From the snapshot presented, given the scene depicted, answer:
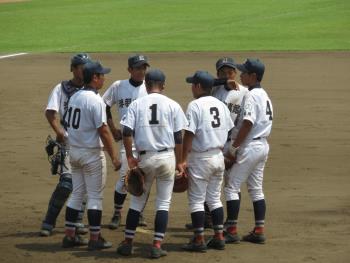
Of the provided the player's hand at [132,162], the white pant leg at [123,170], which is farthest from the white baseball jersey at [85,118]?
the white pant leg at [123,170]

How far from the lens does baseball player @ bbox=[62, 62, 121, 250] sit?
1058 cm

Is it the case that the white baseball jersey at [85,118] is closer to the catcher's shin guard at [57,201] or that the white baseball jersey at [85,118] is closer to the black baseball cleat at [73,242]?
the catcher's shin guard at [57,201]

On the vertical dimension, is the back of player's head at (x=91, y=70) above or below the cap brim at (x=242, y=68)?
below

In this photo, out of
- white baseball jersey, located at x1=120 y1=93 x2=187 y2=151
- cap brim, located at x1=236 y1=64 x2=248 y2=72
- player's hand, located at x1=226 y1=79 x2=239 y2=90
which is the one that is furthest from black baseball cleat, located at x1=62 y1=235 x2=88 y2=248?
cap brim, located at x1=236 y1=64 x2=248 y2=72

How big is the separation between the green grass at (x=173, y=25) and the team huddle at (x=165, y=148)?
59.2ft

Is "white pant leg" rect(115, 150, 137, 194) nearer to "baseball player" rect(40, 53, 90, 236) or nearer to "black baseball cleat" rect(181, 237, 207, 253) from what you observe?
"baseball player" rect(40, 53, 90, 236)

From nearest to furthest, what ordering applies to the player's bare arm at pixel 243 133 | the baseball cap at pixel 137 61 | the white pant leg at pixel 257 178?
the player's bare arm at pixel 243 133 < the white pant leg at pixel 257 178 < the baseball cap at pixel 137 61

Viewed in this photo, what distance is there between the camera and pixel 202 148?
1063 cm

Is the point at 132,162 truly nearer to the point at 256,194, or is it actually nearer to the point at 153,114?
the point at 153,114

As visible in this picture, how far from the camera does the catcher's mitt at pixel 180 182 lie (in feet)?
34.7

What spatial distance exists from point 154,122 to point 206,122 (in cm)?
61

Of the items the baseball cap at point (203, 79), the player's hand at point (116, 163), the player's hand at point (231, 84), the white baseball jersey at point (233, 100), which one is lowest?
the player's hand at point (116, 163)

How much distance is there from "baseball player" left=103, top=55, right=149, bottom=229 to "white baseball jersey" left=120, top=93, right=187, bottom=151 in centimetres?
120

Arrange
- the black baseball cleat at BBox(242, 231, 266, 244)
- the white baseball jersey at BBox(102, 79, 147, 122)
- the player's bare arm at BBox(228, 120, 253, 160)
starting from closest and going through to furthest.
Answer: the player's bare arm at BBox(228, 120, 253, 160), the black baseball cleat at BBox(242, 231, 266, 244), the white baseball jersey at BBox(102, 79, 147, 122)
